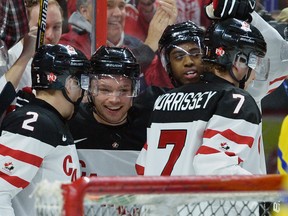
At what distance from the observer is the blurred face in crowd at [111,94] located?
3754 millimetres

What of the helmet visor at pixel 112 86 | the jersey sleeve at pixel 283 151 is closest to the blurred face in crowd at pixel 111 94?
the helmet visor at pixel 112 86

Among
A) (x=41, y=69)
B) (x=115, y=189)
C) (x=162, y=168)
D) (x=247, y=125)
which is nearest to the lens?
(x=115, y=189)

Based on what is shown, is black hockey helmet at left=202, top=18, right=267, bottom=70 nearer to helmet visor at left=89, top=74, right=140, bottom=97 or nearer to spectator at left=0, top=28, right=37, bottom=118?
helmet visor at left=89, top=74, right=140, bottom=97

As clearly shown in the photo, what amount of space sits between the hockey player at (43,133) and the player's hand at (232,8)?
1.80 feet

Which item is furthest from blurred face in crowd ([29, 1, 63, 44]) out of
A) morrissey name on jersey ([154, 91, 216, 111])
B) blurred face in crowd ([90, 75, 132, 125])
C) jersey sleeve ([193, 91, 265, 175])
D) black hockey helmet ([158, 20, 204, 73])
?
jersey sleeve ([193, 91, 265, 175])

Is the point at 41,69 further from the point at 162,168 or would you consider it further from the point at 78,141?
the point at 162,168

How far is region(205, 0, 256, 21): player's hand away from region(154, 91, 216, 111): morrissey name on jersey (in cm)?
42

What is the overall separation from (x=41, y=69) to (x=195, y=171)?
803mm

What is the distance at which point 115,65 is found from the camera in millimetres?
3746

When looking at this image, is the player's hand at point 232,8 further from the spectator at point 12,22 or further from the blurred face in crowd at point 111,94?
the spectator at point 12,22

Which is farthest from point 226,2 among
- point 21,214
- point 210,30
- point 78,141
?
point 21,214

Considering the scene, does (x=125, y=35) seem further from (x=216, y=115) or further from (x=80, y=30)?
(x=216, y=115)

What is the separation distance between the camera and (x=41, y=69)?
144 inches

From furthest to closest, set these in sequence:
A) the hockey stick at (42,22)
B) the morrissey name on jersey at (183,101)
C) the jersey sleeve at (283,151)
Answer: the hockey stick at (42,22) < the morrissey name on jersey at (183,101) < the jersey sleeve at (283,151)
